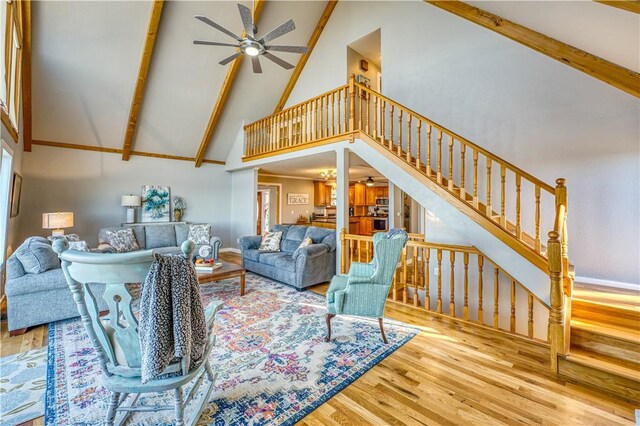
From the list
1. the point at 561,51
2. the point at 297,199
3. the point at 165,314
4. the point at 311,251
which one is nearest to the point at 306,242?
the point at 311,251

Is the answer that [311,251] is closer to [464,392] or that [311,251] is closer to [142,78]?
[464,392]

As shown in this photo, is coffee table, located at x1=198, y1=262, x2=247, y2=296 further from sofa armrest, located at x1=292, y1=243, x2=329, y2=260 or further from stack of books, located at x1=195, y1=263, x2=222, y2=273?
sofa armrest, located at x1=292, y1=243, x2=329, y2=260

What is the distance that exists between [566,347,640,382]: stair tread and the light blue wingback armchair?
1.51m

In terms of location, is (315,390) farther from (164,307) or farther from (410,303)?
(410,303)

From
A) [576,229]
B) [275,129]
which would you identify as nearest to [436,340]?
[576,229]

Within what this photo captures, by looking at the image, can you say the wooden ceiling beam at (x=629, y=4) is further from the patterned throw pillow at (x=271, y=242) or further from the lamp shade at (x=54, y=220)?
the lamp shade at (x=54, y=220)

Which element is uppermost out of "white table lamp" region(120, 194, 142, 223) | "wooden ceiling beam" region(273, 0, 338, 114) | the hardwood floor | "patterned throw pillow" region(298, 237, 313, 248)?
"wooden ceiling beam" region(273, 0, 338, 114)

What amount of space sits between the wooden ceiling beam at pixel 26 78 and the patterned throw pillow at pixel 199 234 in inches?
128

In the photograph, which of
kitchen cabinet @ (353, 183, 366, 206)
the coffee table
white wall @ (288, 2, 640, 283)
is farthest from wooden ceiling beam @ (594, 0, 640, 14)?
kitchen cabinet @ (353, 183, 366, 206)

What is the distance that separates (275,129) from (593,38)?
5262 millimetres

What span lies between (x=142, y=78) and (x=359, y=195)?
6.57 m

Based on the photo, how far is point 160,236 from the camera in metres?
6.07

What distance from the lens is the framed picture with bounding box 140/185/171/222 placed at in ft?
22.8

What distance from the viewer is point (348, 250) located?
4.82 metres
